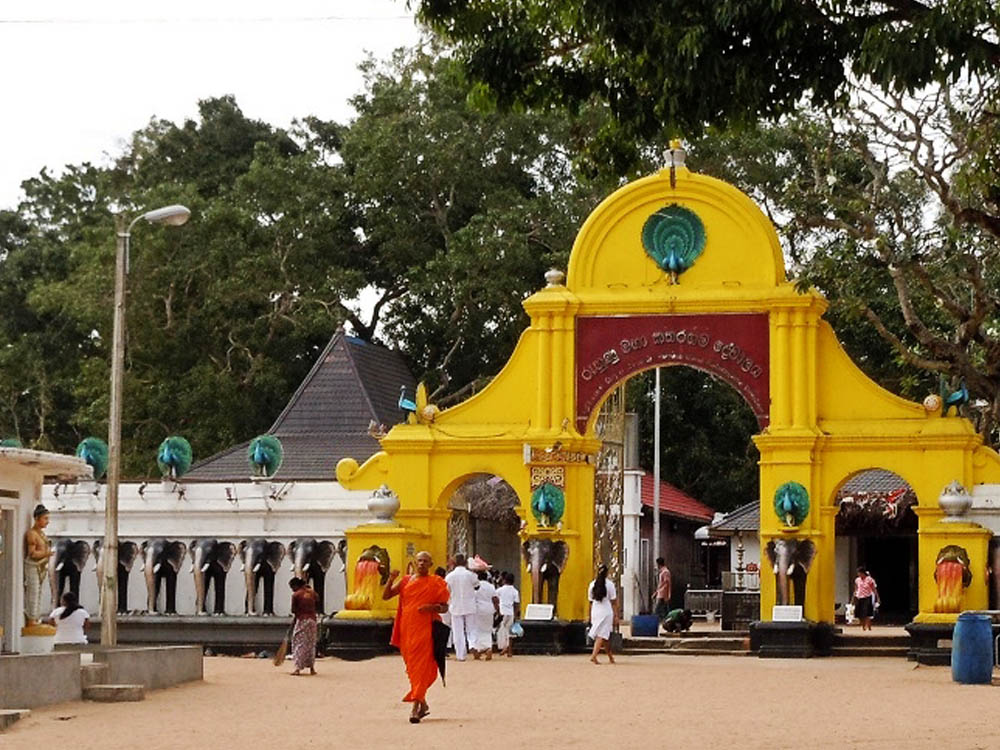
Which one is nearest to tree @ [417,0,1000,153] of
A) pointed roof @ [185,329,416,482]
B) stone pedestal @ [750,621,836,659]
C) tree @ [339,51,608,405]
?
stone pedestal @ [750,621,836,659]

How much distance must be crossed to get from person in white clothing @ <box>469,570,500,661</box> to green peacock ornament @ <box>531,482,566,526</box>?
6.17 feet

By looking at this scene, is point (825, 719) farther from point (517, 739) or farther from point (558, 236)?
point (558, 236)

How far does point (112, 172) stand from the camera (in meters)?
50.9

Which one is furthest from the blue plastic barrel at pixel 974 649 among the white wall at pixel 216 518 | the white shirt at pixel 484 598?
the white wall at pixel 216 518

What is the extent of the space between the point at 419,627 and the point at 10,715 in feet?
11.9

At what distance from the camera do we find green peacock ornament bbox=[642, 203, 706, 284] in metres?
28.8

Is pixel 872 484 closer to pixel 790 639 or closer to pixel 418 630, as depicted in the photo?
pixel 790 639

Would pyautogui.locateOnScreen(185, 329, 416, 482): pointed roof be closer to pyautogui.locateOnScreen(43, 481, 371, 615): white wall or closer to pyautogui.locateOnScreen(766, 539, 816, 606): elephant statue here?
pyautogui.locateOnScreen(43, 481, 371, 615): white wall

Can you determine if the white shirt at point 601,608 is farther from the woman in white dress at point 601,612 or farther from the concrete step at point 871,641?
the concrete step at point 871,641

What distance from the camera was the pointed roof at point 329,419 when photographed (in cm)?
3391

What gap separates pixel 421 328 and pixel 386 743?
101 ft

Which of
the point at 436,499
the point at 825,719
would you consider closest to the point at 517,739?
the point at 825,719

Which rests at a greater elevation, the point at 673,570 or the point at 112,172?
the point at 112,172

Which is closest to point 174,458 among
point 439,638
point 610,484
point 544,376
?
point 544,376
